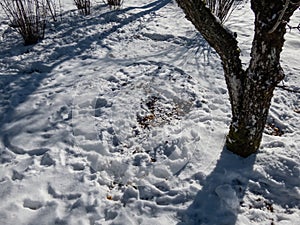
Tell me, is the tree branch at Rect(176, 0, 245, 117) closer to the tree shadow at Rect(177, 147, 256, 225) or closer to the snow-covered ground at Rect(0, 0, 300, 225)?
the snow-covered ground at Rect(0, 0, 300, 225)

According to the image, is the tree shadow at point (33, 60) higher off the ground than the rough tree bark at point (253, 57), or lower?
lower

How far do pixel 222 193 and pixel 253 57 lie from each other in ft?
2.95

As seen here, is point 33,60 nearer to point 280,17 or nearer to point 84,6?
point 84,6

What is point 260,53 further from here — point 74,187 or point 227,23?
point 227,23

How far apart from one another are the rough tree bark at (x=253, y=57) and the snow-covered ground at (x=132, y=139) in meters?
0.25

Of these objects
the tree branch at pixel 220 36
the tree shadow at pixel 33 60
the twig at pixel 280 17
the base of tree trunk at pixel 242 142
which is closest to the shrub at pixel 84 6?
the tree shadow at pixel 33 60

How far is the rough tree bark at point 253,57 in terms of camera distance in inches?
69.7

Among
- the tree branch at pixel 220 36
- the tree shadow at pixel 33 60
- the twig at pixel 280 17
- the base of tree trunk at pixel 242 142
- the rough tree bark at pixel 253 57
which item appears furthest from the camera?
the tree shadow at pixel 33 60

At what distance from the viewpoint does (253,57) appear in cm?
196

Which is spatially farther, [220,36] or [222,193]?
[222,193]

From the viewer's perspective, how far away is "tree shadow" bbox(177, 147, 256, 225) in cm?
201

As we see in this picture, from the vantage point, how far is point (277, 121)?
2.79 metres

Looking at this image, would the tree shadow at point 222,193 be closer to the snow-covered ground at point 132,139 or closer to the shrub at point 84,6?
the snow-covered ground at point 132,139

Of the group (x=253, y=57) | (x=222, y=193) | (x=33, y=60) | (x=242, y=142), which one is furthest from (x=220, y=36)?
(x=33, y=60)
